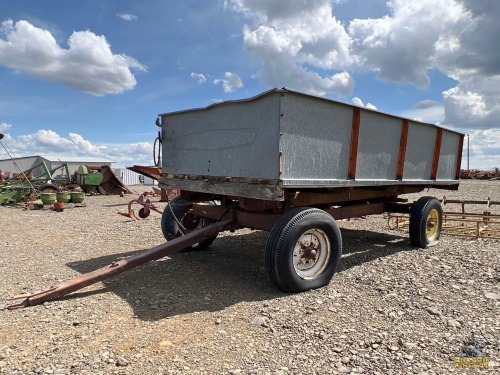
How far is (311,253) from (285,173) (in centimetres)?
98

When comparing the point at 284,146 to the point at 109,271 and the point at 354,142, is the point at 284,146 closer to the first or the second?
the point at 354,142

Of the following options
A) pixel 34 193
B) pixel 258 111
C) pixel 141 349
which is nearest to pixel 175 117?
pixel 258 111

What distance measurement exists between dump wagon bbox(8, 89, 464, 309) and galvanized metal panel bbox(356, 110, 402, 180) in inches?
0.6

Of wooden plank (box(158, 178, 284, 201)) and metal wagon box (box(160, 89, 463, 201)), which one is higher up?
metal wagon box (box(160, 89, 463, 201))

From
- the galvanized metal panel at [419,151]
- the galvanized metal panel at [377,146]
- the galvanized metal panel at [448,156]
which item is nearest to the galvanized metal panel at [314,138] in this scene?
the galvanized metal panel at [377,146]

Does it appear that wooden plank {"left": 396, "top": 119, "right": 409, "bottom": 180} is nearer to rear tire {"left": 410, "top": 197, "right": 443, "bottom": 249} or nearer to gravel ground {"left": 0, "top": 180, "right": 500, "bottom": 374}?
rear tire {"left": 410, "top": 197, "right": 443, "bottom": 249}

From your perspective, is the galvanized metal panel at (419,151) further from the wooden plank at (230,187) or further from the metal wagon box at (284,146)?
the wooden plank at (230,187)

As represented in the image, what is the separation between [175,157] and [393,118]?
324 cm

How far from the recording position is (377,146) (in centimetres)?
543

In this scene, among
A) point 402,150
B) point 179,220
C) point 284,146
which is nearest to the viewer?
point 284,146

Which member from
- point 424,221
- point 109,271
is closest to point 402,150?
point 424,221

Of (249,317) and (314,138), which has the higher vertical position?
(314,138)

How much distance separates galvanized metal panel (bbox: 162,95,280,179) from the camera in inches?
166

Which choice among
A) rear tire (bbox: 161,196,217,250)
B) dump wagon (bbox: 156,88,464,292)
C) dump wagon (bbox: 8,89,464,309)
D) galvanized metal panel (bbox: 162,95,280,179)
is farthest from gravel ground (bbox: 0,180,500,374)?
galvanized metal panel (bbox: 162,95,280,179)
